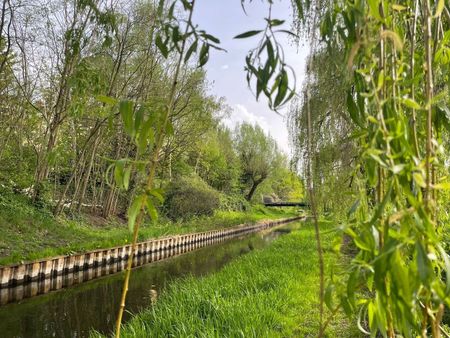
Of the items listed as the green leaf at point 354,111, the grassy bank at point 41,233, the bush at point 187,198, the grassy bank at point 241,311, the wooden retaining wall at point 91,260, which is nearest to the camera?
the green leaf at point 354,111

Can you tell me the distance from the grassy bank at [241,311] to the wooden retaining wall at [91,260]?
3.11 meters

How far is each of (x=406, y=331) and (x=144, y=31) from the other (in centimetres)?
1285

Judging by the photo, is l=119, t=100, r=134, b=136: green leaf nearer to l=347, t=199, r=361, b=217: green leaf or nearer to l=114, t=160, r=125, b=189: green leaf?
l=114, t=160, r=125, b=189: green leaf

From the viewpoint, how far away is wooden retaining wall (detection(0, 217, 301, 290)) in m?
7.29

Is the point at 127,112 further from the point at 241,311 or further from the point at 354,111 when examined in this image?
the point at 241,311

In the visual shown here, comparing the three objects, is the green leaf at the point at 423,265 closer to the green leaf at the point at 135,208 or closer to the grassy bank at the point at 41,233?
the green leaf at the point at 135,208

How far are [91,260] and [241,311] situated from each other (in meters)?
6.20

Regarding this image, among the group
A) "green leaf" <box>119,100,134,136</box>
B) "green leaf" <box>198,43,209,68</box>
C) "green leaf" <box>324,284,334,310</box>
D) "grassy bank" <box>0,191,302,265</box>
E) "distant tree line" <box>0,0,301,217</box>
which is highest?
"distant tree line" <box>0,0,301,217</box>

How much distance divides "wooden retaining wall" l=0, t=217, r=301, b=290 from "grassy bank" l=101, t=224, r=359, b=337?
3109 millimetres

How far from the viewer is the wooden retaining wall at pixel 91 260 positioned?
7289mm

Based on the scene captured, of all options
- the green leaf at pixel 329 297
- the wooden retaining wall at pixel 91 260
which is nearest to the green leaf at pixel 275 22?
the green leaf at pixel 329 297

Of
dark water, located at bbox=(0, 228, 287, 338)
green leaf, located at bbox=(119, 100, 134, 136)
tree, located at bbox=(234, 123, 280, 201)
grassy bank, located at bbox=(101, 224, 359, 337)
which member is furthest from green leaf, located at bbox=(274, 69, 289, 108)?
tree, located at bbox=(234, 123, 280, 201)

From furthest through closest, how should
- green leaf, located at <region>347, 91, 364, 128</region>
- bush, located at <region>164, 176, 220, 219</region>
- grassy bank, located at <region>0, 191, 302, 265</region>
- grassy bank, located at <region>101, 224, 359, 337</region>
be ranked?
bush, located at <region>164, 176, 220, 219</region> → grassy bank, located at <region>0, 191, 302, 265</region> → grassy bank, located at <region>101, 224, 359, 337</region> → green leaf, located at <region>347, 91, 364, 128</region>

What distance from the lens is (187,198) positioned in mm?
20000
